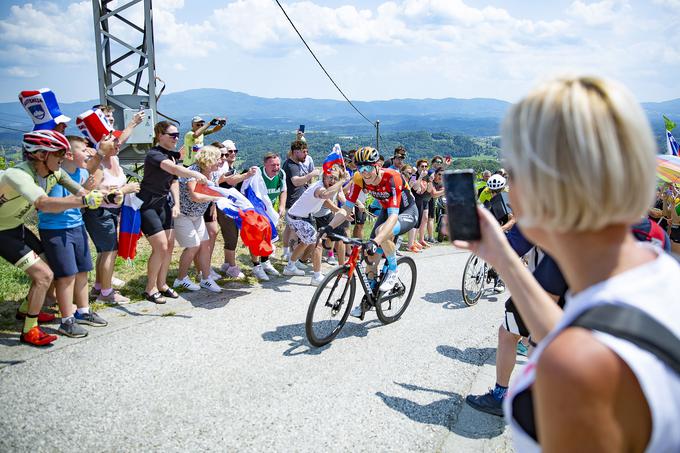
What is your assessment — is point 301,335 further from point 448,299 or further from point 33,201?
point 33,201

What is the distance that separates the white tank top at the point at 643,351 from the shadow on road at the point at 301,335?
13.3ft

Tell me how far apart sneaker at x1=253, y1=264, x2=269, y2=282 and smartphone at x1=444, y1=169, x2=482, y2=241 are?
20.3 ft

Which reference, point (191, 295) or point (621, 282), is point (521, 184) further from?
point (191, 295)

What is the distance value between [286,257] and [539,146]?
7.71 metres

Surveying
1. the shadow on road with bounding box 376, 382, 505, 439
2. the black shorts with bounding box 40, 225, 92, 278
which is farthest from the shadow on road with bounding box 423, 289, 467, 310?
the black shorts with bounding box 40, 225, 92, 278

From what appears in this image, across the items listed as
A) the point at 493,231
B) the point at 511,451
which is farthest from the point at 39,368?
the point at 493,231

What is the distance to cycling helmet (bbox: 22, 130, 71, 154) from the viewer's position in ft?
14.2

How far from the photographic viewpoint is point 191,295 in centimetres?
647

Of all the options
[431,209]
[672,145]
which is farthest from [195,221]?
[672,145]

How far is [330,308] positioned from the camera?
5.28 m

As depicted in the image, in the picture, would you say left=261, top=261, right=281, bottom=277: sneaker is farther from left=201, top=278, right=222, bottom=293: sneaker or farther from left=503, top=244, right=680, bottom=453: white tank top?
left=503, top=244, right=680, bottom=453: white tank top

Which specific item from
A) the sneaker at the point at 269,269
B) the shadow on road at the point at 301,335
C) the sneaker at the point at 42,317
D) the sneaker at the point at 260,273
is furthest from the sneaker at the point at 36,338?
the sneaker at the point at 269,269

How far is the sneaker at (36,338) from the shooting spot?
15.1ft

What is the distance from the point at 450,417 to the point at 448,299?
3382 mm
